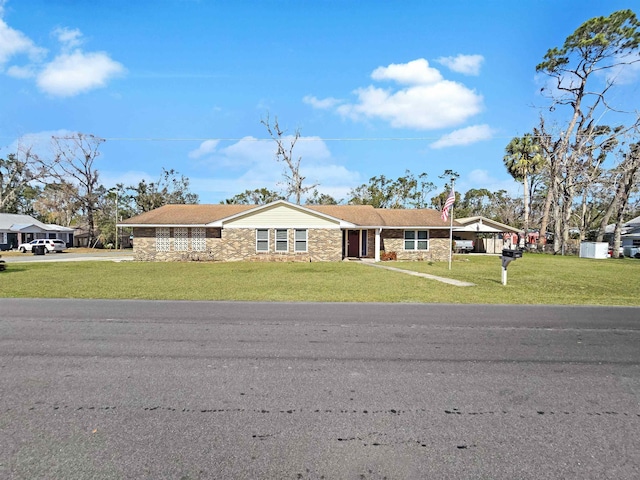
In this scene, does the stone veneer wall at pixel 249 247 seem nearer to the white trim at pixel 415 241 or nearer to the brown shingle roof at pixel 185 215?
the white trim at pixel 415 241

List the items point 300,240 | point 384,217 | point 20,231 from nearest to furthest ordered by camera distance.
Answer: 1. point 300,240
2. point 384,217
3. point 20,231

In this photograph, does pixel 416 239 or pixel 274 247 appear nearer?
pixel 274 247

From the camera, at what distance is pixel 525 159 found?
131 ft

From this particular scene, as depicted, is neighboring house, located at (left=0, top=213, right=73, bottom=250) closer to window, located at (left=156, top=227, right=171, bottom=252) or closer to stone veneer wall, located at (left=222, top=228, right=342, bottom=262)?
window, located at (left=156, top=227, right=171, bottom=252)

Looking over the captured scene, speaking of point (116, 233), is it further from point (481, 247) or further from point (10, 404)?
point (10, 404)


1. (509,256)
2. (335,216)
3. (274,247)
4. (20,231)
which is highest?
(335,216)

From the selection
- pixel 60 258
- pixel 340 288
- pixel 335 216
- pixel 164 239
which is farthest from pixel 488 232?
pixel 60 258

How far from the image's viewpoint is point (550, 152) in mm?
38531

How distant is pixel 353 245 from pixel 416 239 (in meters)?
4.46

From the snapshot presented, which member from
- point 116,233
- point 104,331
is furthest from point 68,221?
point 104,331

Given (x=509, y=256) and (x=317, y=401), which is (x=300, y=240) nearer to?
(x=509, y=256)

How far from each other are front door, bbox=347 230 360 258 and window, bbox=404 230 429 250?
11.2 ft

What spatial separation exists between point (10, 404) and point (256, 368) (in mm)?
2455

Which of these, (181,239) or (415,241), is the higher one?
(181,239)
